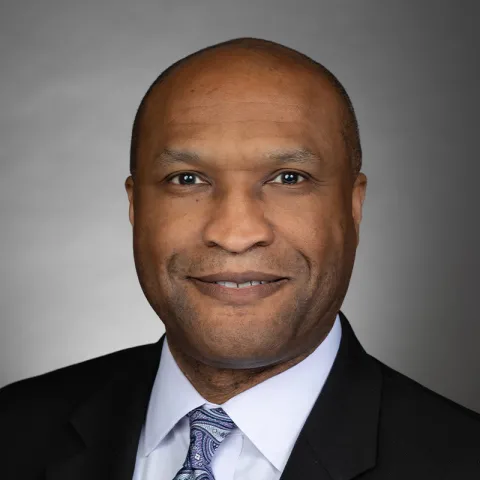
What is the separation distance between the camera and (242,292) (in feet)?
10.0

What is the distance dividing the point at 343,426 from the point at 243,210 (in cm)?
67

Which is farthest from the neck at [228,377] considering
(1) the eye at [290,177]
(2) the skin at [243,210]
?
(1) the eye at [290,177]

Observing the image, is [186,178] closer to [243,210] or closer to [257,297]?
[243,210]

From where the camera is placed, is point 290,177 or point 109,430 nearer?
point 290,177

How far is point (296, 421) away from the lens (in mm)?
3207

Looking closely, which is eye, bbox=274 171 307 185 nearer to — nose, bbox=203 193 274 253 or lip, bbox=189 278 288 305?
nose, bbox=203 193 274 253

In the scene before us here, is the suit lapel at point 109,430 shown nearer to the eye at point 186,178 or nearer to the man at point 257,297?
the man at point 257,297

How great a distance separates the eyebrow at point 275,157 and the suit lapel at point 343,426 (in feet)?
1.93

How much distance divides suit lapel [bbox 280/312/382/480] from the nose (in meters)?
0.50

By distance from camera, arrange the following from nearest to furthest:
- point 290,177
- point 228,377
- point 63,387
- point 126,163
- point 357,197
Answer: point 290,177 < point 228,377 < point 357,197 < point 63,387 < point 126,163

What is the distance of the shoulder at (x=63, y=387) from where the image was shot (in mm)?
3711

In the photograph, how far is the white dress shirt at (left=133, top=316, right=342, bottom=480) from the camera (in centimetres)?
317

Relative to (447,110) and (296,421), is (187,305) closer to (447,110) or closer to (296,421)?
(296,421)

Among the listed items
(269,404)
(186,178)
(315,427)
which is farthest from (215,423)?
(186,178)
